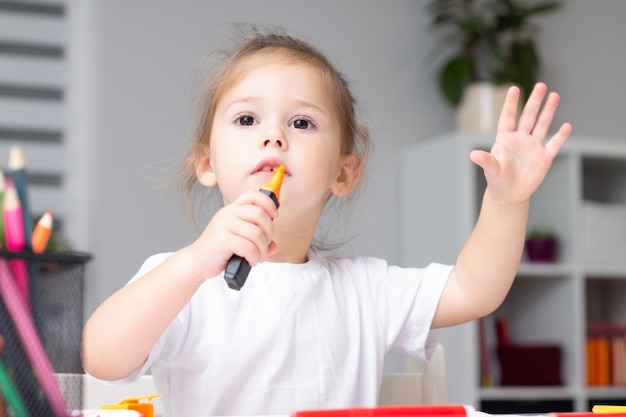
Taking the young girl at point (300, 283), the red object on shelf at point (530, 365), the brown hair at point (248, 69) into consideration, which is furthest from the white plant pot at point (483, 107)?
the young girl at point (300, 283)

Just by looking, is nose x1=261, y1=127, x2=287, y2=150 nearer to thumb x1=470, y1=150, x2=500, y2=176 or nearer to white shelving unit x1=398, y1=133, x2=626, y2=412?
thumb x1=470, y1=150, x2=500, y2=176

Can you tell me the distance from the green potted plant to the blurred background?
25 cm

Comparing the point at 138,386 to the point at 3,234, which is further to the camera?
the point at 138,386

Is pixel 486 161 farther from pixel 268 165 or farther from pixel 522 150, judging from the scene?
pixel 268 165

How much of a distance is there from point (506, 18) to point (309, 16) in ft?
2.23

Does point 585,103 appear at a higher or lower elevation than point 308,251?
higher

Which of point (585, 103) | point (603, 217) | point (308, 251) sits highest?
point (585, 103)

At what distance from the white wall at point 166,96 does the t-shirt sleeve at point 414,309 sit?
165cm

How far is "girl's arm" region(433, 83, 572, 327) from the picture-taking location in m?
0.98

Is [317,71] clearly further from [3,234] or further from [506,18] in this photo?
[506,18]

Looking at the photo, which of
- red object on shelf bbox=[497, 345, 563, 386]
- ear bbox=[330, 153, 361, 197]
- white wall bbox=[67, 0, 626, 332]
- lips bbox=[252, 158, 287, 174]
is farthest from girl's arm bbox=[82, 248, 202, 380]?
red object on shelf bbox=[497, 345, 563, 386]

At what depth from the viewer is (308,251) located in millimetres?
1158

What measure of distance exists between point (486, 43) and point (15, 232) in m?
2.95

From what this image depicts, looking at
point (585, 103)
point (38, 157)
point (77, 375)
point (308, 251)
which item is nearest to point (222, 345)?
point (308, 251)
